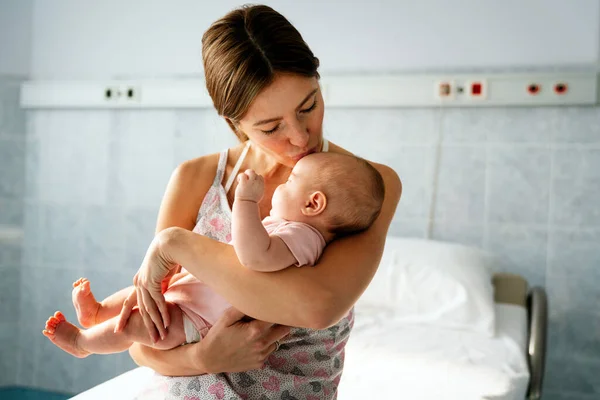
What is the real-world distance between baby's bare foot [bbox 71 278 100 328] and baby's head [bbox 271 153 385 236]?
483 mm

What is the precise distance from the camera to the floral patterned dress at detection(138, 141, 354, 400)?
134 cm

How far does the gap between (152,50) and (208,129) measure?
1.90ft

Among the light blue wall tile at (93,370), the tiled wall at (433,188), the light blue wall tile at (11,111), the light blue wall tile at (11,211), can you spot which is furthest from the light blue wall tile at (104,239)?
the light blue wall tile at (11,111)

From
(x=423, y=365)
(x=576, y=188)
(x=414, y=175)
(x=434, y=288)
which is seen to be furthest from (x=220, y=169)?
(x=576, y=188)

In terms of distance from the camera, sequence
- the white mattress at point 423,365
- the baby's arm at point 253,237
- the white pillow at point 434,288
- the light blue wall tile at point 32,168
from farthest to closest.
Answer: the light blue wall tile at point 32,168 → the white pillow at point 434,288 → the white mattress at point 423,365 → the baby's arm at point 253,237

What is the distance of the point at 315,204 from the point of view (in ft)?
4.28

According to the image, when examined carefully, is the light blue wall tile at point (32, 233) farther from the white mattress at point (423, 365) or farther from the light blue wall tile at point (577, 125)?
the light blue wall tile at point (577, 125)

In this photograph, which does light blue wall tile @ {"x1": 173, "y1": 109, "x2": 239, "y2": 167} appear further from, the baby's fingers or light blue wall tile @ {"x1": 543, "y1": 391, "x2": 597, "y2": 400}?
the baby's fingers

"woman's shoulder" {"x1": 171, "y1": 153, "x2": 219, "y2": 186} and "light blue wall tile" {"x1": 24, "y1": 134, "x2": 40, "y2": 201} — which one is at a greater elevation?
"woman's shoulder" {"x1": 171, "y1": 153, "x2": 219, "y2": 186}

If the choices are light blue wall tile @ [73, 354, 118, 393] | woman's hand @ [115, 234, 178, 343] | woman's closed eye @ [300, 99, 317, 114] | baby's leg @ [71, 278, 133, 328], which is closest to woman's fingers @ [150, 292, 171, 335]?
woman's hand @ [115, 234, 178, 343]

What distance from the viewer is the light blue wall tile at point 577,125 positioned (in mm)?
3113

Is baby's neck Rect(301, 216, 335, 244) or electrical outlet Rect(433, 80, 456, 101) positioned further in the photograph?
electrical outlet Rect(433, 80, 456, 101)

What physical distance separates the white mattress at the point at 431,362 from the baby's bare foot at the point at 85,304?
78 centimetres

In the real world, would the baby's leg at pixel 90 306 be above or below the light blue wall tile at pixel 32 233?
above
